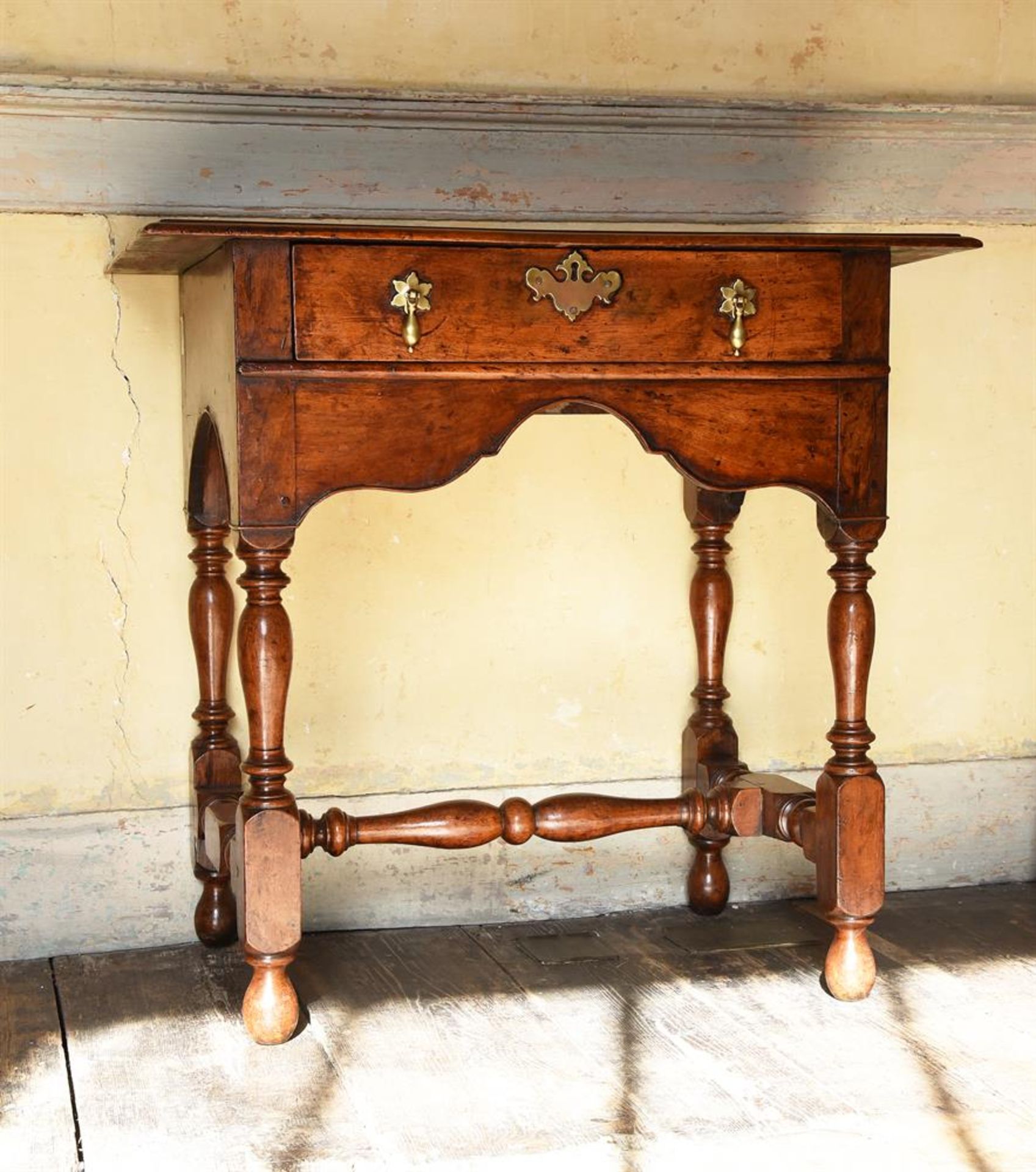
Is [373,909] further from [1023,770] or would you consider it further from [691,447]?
[1023,770]

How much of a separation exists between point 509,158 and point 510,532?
0.71m

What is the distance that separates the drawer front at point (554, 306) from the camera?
2.22m

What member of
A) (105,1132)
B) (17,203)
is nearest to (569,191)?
(17,203)

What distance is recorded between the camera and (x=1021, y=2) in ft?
10.4

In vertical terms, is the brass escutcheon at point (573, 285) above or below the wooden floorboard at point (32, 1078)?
above

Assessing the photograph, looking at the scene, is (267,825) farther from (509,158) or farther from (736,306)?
(509,158)

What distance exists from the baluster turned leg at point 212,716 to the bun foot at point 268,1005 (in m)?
0.45

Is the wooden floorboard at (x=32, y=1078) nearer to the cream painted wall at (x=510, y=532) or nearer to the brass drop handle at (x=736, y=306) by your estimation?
the cream painted wall at (x=510, y=532)

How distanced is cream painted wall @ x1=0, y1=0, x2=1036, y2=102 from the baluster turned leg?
2.81 feet

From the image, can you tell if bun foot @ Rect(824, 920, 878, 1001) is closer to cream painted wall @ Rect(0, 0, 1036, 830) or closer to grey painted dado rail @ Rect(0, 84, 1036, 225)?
cream painted wall @ Rect(0, 0, 1036, 830)

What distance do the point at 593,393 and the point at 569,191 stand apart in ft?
2.55

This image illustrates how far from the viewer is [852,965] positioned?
251cm

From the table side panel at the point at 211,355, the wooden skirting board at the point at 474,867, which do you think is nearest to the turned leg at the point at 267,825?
the table side panel at the point at 211,355

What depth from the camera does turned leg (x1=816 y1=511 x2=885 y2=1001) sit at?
8.12 ft
